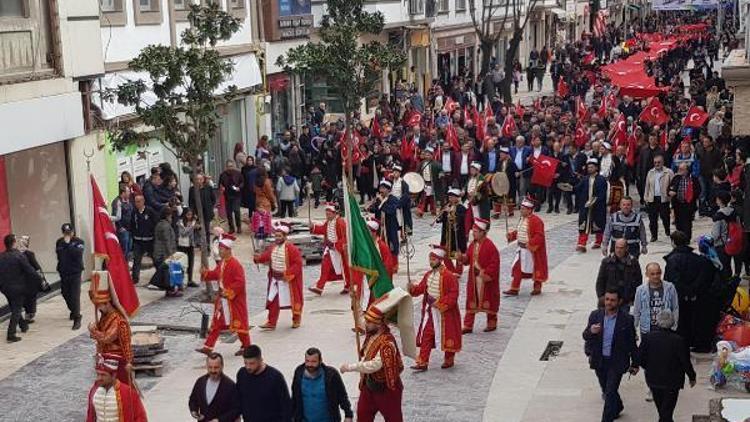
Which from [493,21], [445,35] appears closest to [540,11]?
[493,21]

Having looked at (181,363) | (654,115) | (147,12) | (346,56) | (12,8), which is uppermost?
(12,8)

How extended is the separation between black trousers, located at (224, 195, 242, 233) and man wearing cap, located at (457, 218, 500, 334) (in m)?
8.64

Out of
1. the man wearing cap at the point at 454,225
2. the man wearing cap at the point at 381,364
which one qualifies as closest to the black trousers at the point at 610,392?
the man wearing cap at the point at 381,364

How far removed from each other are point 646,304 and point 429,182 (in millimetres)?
12627

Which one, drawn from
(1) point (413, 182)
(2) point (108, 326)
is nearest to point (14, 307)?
(2) point (108, 326)

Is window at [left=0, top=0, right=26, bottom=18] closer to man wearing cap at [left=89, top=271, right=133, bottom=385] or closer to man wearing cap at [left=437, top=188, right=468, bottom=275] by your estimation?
man wearing cap at [left=437, top=188, right=468, bottom=275]

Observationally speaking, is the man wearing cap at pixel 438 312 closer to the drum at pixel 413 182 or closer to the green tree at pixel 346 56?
the drum at pixel 413 182

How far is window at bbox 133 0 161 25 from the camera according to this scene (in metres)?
23.9

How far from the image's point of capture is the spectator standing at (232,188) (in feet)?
77.5

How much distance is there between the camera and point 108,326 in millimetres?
12383

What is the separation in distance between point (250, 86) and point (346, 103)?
92.3 inches

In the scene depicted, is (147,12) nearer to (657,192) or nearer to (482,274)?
(657,192)

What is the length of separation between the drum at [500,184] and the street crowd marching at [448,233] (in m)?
0.05

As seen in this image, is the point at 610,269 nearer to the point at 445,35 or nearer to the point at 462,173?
the point at 462,173
